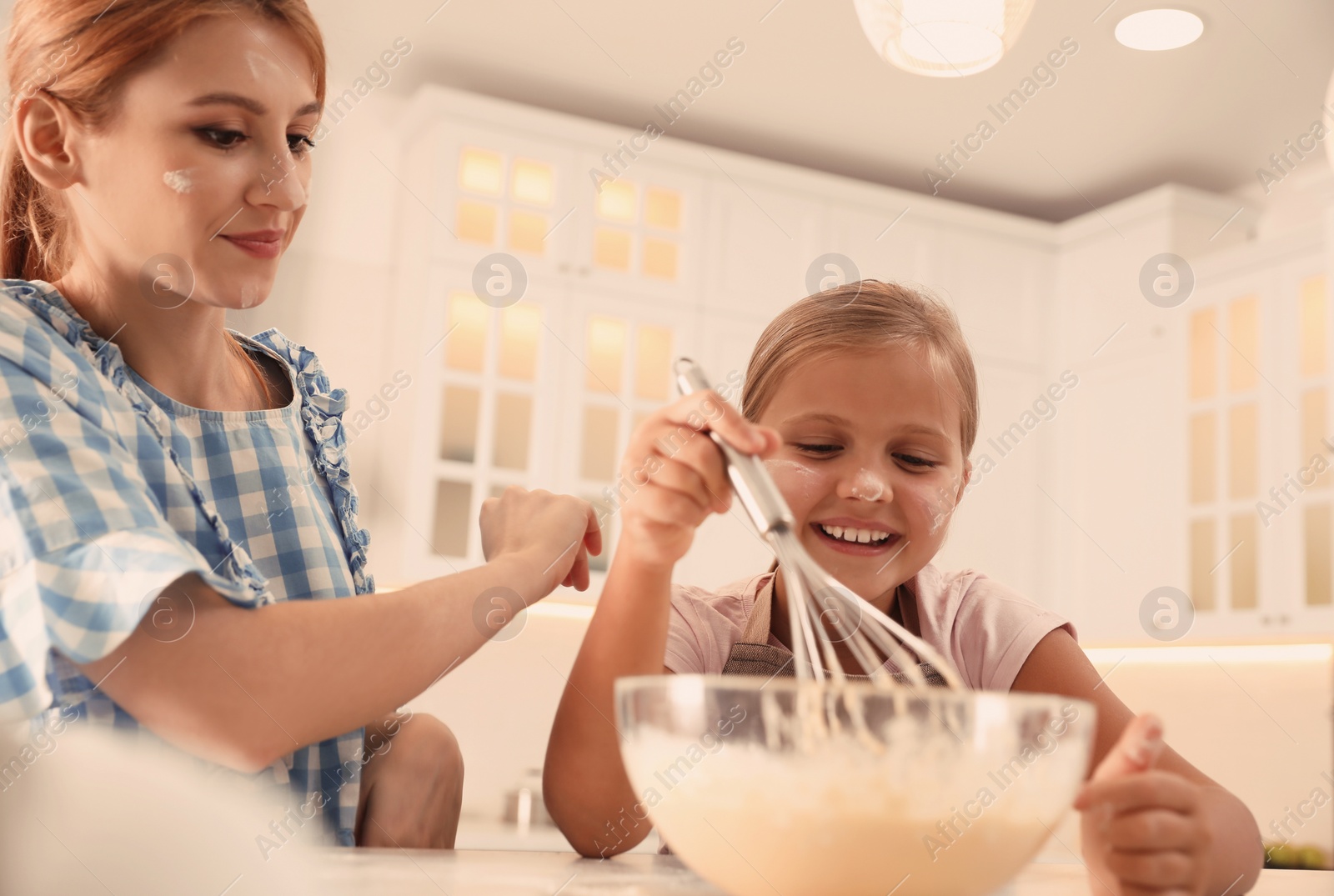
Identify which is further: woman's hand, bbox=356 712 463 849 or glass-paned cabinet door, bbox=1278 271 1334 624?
glass-paned cabinet door, bbox=1278 271 1334 624

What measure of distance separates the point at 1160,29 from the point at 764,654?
2091 mm

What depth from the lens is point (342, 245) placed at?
8.91 feet

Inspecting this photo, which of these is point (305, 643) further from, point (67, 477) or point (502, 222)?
point (502, 222)

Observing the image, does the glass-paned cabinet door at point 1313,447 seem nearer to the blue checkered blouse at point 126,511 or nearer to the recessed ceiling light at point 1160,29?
the recessed ceiling light at point 1160,29

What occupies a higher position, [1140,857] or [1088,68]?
[1088,68]

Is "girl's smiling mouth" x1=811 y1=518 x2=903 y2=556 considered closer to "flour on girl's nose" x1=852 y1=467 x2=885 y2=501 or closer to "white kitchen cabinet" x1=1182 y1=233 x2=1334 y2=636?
"flour on girl's nose" x1=852 y1=467 x2=885 y2=501

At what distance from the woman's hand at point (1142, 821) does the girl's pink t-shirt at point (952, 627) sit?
0.43 m

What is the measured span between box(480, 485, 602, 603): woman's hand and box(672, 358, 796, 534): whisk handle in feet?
0.59

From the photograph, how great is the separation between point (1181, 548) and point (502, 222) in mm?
1940

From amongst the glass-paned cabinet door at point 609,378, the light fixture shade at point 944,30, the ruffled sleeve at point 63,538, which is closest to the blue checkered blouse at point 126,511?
the ruffled sleeve at point 63,538

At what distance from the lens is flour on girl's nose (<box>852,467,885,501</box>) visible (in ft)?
2.80

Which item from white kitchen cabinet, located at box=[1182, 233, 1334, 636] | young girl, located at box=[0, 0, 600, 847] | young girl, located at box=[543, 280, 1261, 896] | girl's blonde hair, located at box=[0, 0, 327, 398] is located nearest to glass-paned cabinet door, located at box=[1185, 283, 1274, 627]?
white kitchen cabinet, located at box=[1182, 233, 1334, 636]

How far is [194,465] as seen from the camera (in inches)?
26.9

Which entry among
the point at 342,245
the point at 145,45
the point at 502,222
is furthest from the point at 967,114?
the point at 145,45
